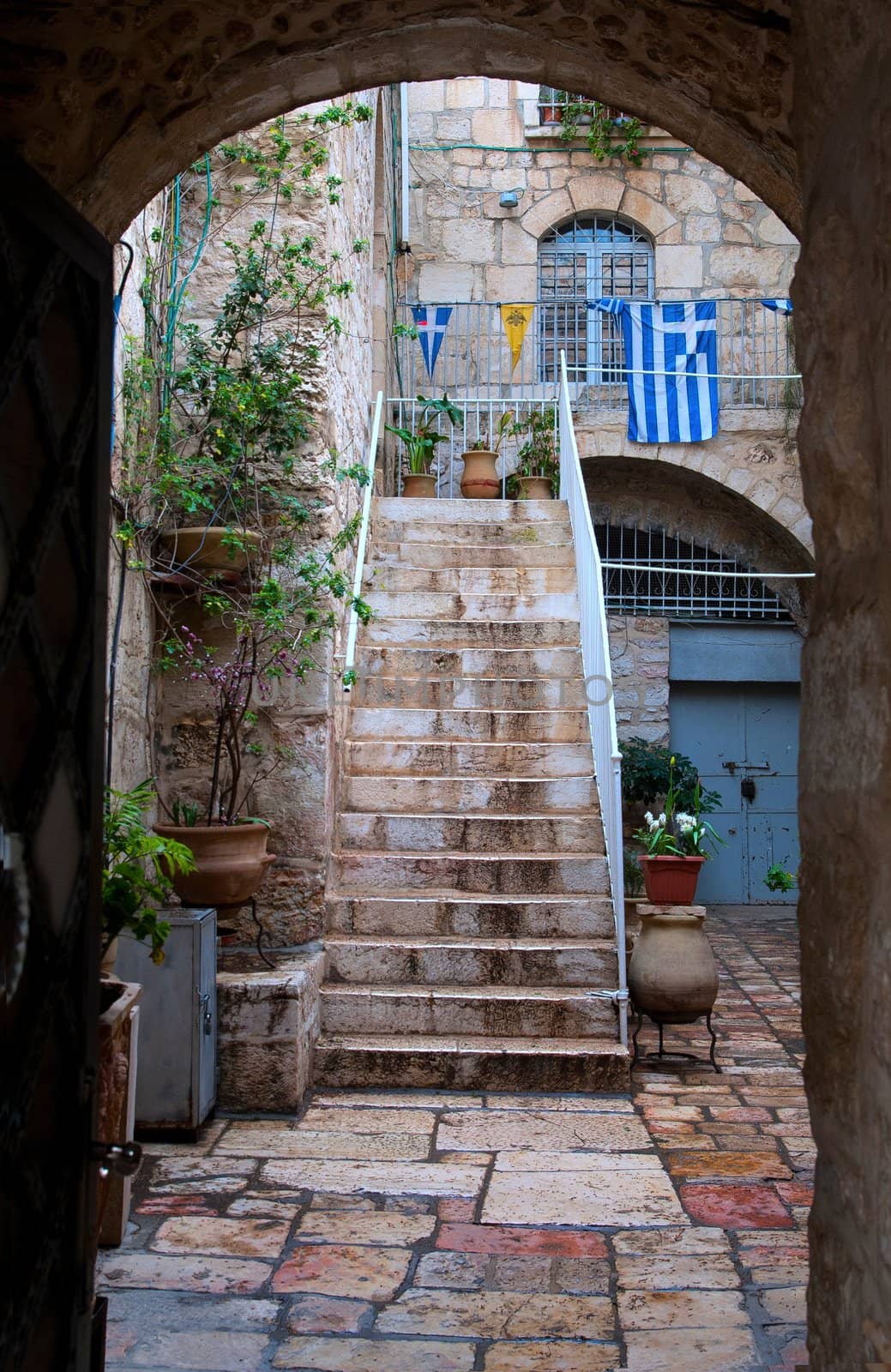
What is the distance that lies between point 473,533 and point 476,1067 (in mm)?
3658

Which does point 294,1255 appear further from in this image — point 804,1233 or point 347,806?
point 347,806

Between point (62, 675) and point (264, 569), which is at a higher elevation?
point (264, 569)

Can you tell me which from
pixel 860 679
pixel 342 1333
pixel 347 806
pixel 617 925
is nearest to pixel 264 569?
pixel 347 806

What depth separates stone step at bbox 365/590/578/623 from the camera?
652 cm

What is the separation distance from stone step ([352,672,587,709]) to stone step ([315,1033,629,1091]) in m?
1.97

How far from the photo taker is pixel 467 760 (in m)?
5.66

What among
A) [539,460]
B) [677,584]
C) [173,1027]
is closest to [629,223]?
[539,460]

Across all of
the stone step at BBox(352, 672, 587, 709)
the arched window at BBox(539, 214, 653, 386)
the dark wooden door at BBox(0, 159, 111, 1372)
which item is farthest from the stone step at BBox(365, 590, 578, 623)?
the dark wooden door at BBox(0, 159, 111, 1372)

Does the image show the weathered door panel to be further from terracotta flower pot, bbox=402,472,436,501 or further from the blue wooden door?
terracotta flower pot, bbox=402,472,436,501

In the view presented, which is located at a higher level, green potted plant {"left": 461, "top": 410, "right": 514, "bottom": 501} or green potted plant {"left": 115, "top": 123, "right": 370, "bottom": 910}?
green potted plant {"left": 461, "top": 410, "right": 514, "bottom": 501}

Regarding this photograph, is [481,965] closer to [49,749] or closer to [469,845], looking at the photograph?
[469,845]

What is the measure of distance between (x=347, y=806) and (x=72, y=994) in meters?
3.67

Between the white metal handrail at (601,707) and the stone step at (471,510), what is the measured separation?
0.56 metres

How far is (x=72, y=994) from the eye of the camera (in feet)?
6.02
